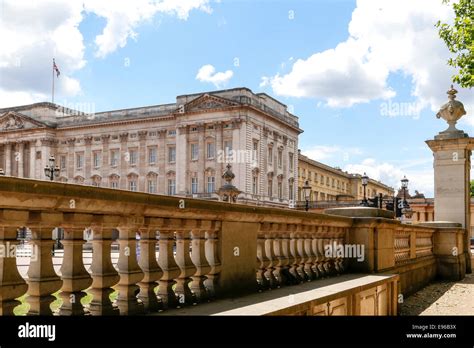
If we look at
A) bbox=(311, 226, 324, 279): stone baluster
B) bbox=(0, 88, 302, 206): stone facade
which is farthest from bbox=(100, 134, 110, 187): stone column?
bbox=(311, 226, 324, 279): stone baluster

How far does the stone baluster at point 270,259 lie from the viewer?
686cm

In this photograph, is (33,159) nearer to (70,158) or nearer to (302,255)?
(70,158)

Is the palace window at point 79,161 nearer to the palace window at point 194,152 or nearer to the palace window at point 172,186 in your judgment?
the palace window at point 172,186

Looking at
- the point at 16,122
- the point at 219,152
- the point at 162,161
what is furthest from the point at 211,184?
the point at 16,122

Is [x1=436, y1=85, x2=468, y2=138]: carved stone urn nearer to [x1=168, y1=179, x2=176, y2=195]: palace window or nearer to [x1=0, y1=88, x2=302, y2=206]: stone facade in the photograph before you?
[x1=0, y1=88, x2=302, y2=206]: stone facade

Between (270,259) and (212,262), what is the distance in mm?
1390

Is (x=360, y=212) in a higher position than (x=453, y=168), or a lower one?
lower

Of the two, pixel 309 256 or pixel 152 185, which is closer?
pixel 309 256

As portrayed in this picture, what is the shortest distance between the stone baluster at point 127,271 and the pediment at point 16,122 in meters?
81.3

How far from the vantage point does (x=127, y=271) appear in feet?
14.8

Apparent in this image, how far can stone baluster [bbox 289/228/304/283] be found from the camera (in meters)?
7.44
